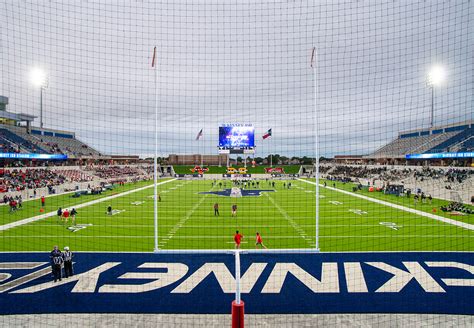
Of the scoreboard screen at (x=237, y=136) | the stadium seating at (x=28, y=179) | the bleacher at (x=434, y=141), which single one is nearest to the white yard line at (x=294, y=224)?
the scoreboard screen at (x=237, y=136)

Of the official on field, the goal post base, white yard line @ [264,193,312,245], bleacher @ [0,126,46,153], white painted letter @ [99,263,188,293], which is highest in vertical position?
bleacher @ [0,126,46,153]

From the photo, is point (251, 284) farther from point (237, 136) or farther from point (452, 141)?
point (452, 141)

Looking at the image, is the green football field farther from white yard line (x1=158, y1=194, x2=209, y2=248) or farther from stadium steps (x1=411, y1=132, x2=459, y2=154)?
stadium steps (x1=411, y1=132, x2=459, y2=154)

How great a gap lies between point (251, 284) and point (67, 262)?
206 inches

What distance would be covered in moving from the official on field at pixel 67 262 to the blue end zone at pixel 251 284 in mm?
200

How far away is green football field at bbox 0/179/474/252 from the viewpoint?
1281 centimetres

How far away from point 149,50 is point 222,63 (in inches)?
98.2

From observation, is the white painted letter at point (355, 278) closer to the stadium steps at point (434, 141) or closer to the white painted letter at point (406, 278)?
the white painted letter at point (406, 278)

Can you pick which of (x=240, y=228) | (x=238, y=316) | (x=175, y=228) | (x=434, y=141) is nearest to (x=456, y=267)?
(x=238, y=316)

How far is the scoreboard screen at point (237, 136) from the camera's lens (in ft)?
139

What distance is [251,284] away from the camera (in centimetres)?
866

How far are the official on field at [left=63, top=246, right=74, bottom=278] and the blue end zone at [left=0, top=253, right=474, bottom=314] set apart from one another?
0.20 metres

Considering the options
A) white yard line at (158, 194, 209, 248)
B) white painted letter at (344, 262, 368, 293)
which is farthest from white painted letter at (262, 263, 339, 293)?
white yard line at (158, 194, 209, 248)

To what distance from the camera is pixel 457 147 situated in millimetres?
40312
